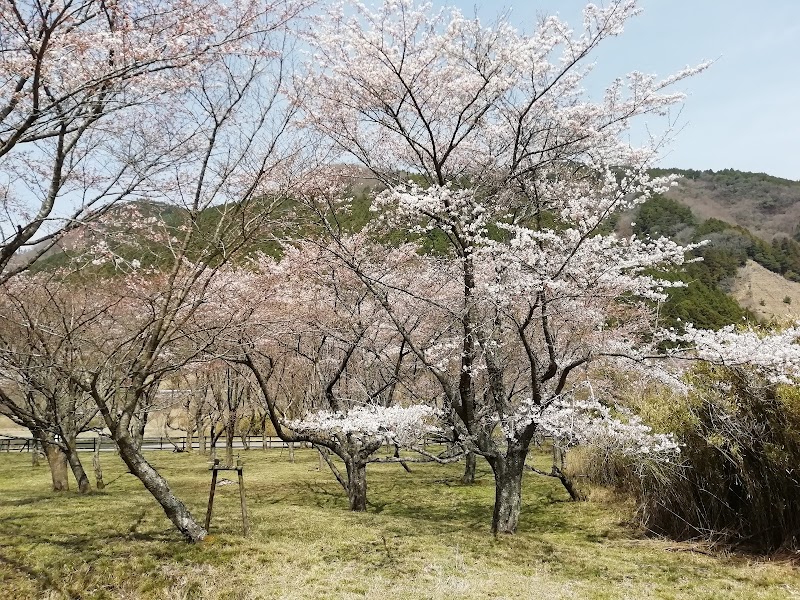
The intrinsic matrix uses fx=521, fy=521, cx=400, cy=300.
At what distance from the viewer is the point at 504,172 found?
29.8 ft

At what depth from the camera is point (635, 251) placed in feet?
23.2

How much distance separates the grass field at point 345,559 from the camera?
572cm

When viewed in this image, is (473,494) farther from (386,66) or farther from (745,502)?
(386,66)

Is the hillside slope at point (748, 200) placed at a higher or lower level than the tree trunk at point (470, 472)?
higher

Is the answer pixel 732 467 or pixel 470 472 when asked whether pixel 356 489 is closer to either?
pixel 470 472

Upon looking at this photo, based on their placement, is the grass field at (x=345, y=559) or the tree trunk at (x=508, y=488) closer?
the grass field at (x=345, y=559)

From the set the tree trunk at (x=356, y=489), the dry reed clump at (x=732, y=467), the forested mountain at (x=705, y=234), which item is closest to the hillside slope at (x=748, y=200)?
the forested mountain at (x=705, y=234)

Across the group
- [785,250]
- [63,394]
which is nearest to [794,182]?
[785,250]

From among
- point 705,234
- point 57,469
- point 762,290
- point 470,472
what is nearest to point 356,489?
point 470,472

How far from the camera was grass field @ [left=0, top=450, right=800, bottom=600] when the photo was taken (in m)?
5.72

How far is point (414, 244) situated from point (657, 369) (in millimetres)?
5990

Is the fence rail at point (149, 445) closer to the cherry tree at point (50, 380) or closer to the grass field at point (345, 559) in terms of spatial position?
the cherry tree at point (50, 380)

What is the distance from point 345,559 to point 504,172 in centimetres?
657

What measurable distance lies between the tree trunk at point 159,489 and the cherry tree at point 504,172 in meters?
4.00
